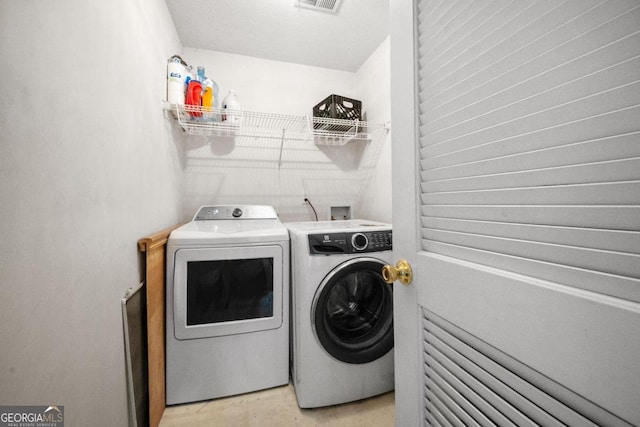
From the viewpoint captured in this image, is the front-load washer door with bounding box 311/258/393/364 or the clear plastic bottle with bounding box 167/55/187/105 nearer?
the front-load washer door with bounding box 311/258/393/364

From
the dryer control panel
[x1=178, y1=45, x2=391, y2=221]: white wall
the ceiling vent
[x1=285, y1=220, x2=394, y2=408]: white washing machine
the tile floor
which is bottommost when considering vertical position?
the tile floor

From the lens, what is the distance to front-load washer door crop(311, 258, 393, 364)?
131 cm

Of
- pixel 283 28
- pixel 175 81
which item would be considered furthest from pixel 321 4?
pixel 175 81

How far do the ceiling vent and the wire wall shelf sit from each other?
680 millimetres

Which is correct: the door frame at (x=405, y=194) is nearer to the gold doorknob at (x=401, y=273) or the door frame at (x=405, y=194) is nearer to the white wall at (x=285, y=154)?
the gold doorknob at (x=401, y=273)

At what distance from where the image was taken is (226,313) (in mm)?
1349

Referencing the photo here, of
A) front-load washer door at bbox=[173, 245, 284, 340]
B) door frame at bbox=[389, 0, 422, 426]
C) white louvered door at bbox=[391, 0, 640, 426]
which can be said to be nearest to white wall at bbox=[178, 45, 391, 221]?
front-load washer door at bbox=[173, 245, 284, 340]

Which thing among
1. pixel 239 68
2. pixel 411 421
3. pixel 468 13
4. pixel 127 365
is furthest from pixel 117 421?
pixel 239 68

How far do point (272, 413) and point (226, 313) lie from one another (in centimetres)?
59

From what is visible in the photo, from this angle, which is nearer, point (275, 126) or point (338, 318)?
point (338, 318)

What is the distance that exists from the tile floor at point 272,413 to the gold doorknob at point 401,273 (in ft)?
3.53

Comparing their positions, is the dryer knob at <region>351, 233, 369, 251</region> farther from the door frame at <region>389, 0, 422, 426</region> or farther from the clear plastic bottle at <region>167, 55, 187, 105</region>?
the clear plastic bottle at <region>167, 55, 187, 105</region>

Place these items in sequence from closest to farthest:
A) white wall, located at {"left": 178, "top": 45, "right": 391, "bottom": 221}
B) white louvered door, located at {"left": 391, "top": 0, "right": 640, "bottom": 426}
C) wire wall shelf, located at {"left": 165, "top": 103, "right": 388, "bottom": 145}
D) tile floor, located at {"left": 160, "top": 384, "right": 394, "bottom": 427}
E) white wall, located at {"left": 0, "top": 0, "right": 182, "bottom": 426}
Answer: white louvered door, located at {"left": 391, "top": 0, "right": 640, "bottom": 426} < white wall, located at {"left": 0, "top": 0, "right": 182, "bottom": 426} < tile floor, located at {"left": 160, "top": 384, "right": 394, "bottom": 427} < wire wall shelf, located at {"left": 165, "top": 103, "right": 388, "bottom": 145} < white wall, located at {"left": 178, "top": 45, "right": 391, "bottom": 221}

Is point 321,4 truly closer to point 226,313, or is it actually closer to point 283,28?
point 283,28
